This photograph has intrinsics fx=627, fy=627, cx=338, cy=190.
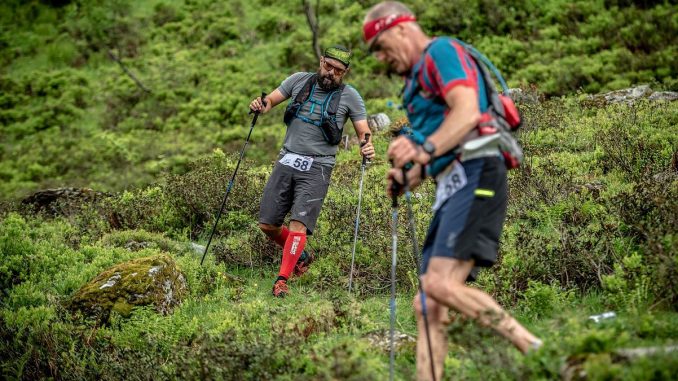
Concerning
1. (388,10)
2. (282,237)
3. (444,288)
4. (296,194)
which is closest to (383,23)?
(388,10)

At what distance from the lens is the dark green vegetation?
16.2ft

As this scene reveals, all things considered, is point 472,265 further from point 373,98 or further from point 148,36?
point 148,36

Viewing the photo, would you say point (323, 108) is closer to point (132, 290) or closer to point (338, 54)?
point (338, 54)

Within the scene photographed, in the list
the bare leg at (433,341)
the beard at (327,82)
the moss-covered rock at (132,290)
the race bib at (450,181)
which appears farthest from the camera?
the beard at (327,82)

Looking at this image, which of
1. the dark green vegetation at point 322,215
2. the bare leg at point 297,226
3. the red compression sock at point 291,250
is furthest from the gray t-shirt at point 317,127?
the dark green vegetation at point 322,215

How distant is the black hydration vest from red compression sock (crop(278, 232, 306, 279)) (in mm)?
1174

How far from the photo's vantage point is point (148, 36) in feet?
74.7

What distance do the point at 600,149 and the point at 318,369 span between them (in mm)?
6193

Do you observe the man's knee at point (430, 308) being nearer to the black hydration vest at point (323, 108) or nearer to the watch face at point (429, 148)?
the watch face at point (429, 148)

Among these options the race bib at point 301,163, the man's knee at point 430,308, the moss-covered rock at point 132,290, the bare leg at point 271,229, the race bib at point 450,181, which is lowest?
the moss-covered rock at point 132,290

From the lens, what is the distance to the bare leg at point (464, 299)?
145 inches

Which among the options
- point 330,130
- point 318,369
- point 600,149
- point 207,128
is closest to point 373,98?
point 207,128

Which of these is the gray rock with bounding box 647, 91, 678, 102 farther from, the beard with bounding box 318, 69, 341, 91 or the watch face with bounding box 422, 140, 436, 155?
the watch face with bounding box 422, 140, 436, 155

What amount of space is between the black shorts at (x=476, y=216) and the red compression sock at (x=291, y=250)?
3.59 meters
